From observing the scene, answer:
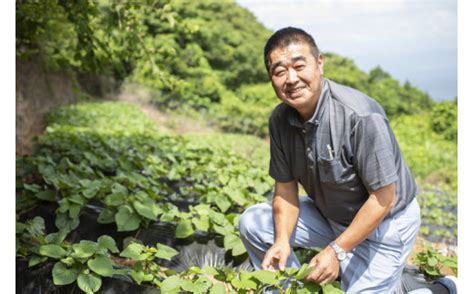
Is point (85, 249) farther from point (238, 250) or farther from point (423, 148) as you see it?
point (423, 148)

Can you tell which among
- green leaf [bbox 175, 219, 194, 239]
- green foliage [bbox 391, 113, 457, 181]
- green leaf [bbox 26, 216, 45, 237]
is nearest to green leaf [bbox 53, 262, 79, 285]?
green leaf [bbox 26, 216, 45, 237]

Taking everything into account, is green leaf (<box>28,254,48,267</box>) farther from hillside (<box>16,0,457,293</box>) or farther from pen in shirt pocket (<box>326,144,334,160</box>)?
pen in shirt pocket (<box>326,144,334,160</box>)

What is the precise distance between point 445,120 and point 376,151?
15971 mm

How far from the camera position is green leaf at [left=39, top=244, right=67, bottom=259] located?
2427 mm

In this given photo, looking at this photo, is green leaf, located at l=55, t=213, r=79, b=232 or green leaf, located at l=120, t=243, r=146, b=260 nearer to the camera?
green leaf, located at l=120, t=243, r=146, b=260

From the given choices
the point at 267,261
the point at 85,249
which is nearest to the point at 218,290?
the point at 267,261

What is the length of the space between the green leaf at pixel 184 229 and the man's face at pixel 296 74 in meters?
1.30

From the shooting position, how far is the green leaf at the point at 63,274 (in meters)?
2.35

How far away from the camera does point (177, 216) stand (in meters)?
3.32

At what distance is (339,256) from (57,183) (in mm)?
2299

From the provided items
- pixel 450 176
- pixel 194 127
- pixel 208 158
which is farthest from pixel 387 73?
pixel 208 158

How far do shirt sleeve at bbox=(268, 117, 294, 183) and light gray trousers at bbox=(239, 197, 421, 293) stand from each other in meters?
0.21

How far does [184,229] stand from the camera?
3141 millimetres

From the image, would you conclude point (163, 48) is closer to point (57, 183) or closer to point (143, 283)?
point (57, 183)
